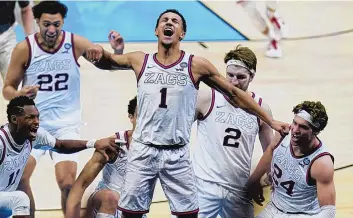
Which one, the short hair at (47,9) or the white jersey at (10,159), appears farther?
the short hair at (47,9)

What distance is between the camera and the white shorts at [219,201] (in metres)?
8.07

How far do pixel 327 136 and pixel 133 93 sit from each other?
252cm

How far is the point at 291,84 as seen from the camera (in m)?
13.5

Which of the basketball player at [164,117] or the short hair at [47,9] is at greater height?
the short hair at [47,9]

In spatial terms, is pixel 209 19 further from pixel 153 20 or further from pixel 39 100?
pixel 39 100

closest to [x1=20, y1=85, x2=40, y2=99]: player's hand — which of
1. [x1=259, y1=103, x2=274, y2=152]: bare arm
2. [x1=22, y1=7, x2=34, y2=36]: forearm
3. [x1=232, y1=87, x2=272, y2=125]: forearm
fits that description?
[x1=232, y1=87, x2=272, y2=125]: forearm

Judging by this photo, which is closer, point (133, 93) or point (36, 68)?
point (36, 68)

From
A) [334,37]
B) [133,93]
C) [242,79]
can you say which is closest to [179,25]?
[242,79]

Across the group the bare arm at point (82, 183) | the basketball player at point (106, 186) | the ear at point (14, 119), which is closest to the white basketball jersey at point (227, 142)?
the basketball player at point (106, 186)

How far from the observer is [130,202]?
24.4 ft

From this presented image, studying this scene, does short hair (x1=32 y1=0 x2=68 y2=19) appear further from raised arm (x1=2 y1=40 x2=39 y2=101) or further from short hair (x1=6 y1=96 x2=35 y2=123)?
short hair (x1=6 y1=96 x2=35 y2=123)

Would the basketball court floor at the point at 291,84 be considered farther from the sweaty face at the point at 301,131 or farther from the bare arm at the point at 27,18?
the bare arm at the point at 27,18

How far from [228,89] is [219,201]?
980 mm

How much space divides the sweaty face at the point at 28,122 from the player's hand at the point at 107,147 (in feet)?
1.88
